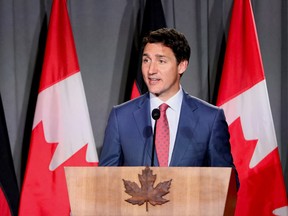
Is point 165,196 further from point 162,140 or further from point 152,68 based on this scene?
point 152,68

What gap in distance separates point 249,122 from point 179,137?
56.5 inches

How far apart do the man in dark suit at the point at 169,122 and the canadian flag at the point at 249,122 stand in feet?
3.96

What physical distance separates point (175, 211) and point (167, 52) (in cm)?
89

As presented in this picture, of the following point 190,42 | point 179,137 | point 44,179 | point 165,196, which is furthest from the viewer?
point 190,42

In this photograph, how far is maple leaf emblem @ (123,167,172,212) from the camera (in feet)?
5.30

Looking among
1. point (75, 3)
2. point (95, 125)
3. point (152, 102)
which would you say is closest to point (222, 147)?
point (152, 102)

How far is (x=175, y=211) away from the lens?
160 centimetres

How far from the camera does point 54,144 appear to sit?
3.45m

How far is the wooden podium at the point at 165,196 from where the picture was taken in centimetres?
159

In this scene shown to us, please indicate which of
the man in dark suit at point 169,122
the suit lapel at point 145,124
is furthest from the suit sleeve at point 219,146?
the suit lapel at point 145,124

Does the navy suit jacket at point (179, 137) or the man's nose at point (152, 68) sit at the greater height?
the man's nose at point (152, 68)

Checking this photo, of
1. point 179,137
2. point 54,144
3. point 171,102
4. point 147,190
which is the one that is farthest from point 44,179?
point 147,190

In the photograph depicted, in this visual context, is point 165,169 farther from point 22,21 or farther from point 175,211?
point 22,21

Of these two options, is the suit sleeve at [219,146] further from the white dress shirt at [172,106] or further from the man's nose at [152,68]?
the man's nose at [152,68]
